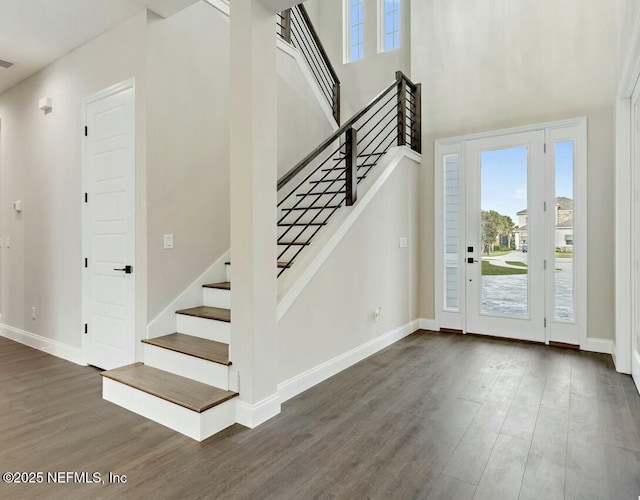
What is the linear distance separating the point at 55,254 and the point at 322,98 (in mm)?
3956

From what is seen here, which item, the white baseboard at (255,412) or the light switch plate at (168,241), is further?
the light switch plate at (168,241)

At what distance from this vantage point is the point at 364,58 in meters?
6.23

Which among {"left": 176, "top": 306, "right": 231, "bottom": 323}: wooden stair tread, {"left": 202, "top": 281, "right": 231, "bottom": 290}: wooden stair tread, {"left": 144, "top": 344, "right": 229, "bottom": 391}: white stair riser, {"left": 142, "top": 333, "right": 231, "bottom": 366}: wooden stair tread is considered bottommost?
{"left": 144, "top": 344, "right": 229, "bottom": 391}: white stair riser

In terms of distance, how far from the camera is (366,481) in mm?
1958

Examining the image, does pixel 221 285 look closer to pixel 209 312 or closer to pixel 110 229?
pixel 209 312

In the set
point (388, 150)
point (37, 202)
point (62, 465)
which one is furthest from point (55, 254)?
point (388, 150)

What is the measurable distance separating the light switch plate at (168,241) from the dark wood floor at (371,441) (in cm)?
128

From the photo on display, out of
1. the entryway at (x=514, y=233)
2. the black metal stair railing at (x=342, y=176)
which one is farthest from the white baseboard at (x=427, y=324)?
the black metal stair railing at (x=342, y=176)

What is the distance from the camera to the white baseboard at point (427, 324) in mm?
5125

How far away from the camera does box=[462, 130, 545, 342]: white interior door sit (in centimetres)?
445

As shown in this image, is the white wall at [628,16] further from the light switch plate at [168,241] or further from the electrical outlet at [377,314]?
the light switch plate at [168,241]

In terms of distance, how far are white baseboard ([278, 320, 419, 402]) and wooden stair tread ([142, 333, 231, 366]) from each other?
0.49 metres

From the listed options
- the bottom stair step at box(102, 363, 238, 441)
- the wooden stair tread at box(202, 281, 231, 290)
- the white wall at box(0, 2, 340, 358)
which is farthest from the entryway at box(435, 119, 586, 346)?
the bottom stair step at box(102, 363, 238, 441)

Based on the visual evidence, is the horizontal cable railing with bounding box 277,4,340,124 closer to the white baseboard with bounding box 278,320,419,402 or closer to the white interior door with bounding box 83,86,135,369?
the white interior door with bounding box 83,86,135,369
